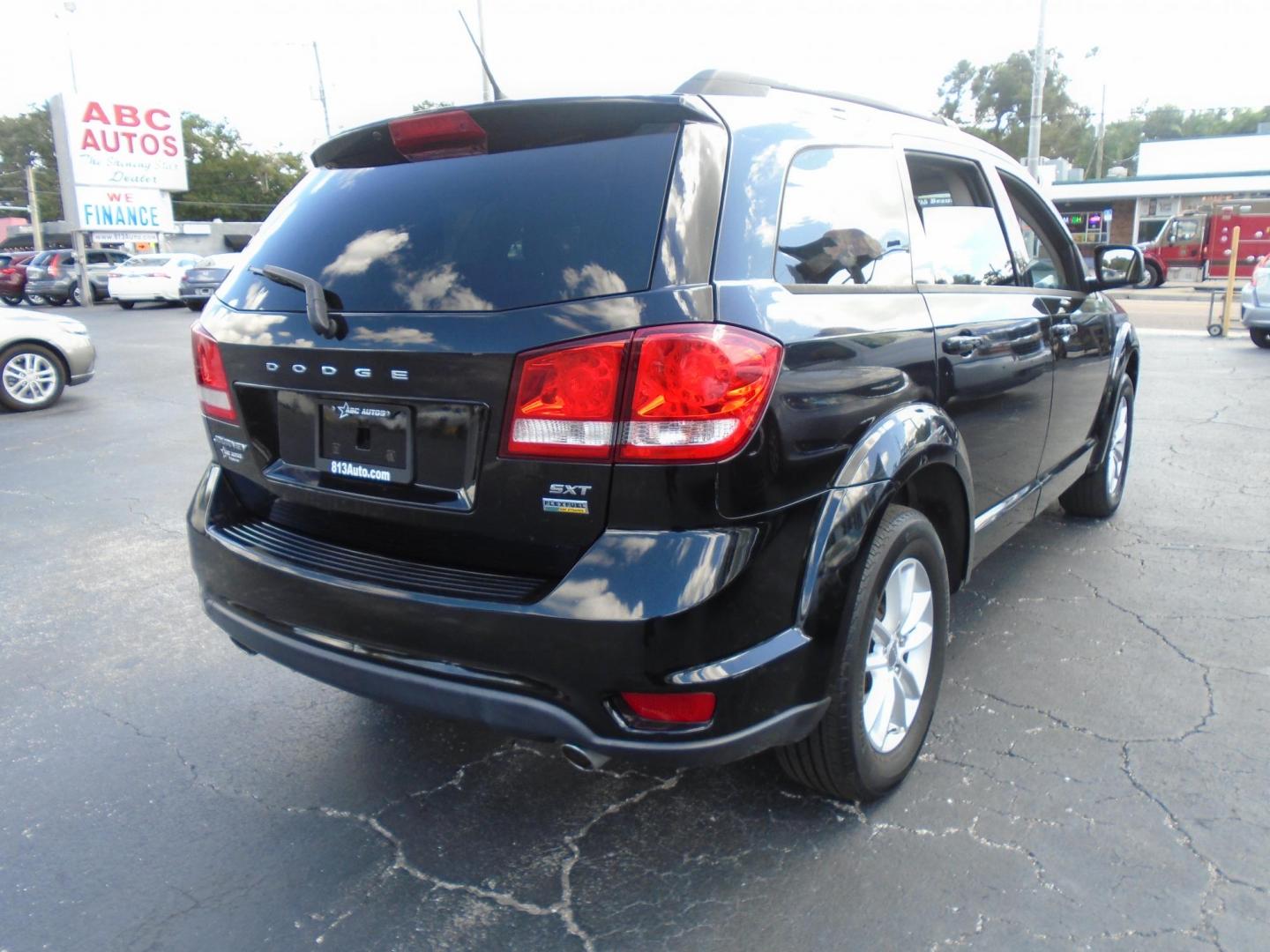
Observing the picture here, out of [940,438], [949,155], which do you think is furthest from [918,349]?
[949,155]

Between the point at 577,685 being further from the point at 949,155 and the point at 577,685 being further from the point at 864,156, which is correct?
the point at 949,155

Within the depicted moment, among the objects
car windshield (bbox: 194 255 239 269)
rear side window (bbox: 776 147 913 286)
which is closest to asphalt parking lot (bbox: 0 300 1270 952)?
rear side window (bbox: 776 147 913 286)

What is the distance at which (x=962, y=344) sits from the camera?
2996mm

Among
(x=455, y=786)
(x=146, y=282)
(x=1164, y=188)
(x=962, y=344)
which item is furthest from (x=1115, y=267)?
(x=1164, y=188)

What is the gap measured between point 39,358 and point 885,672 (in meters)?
9.79

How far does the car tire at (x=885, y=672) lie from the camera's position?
2375 millimetres

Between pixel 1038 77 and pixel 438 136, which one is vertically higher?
pixel 1038 77

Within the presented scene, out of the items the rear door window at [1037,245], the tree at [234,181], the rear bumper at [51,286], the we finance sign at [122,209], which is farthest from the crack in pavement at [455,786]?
the tree at [234,181]

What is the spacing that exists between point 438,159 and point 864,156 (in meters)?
1.22

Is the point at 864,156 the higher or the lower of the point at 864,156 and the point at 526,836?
the higher

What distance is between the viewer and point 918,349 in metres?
2.75

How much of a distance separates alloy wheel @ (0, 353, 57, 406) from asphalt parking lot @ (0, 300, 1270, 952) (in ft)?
20.8

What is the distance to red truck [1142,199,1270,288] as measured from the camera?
27.7m

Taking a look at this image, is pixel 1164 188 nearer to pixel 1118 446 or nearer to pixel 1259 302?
pixel 1259 302
